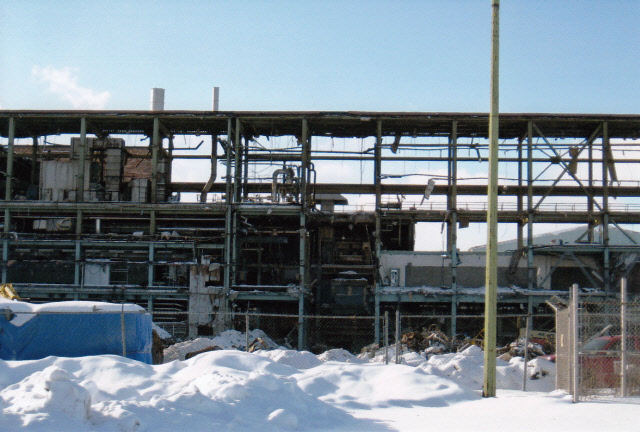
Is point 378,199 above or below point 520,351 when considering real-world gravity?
above

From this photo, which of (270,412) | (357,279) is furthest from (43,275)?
(270,412)

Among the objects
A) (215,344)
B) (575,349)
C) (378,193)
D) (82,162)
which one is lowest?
(215,344)

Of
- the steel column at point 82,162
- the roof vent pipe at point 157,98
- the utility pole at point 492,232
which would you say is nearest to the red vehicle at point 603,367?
the utility pole at point 492,232

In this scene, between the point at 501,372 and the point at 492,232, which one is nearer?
the point at 492,232

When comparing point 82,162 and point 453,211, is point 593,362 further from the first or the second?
point 82,162

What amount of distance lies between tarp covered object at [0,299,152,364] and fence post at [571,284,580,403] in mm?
10327

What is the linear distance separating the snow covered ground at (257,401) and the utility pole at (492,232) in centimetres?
70

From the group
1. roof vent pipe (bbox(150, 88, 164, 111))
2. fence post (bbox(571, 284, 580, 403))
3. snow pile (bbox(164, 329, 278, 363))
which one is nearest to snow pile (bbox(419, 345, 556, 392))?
fence post (bbox(571, 284, 580, 403))

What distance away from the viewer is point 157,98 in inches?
1597

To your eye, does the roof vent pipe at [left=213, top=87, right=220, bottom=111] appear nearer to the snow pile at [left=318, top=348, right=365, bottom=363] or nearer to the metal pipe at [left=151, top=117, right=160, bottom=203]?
the metal pipe at [left=151, top=117, right=160, bottom=203]

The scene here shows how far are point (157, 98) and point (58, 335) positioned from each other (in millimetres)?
26792

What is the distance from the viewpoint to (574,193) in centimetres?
4072

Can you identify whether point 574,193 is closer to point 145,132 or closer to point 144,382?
point 145,132

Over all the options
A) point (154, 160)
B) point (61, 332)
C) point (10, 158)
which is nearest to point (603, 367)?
point (61, 332)
